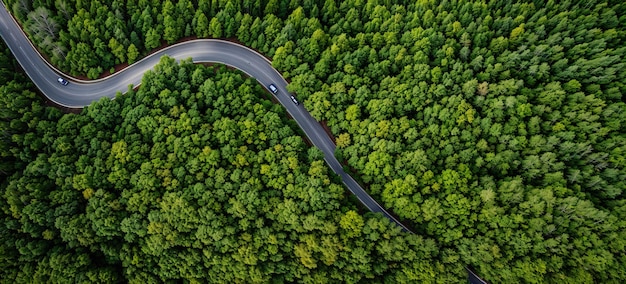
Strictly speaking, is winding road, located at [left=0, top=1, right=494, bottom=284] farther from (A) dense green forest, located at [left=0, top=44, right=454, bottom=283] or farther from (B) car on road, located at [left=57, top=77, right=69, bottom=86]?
(A) dense green forest, located at [left=0, top=44, right=454, bottom=283]

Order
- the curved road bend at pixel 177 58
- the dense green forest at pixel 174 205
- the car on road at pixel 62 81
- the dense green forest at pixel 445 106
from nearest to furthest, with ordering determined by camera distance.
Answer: the dense green forest at pixel 174 205 < the dense green forest at pixel 445 106 < the car on road at pixel 62 81 < the curved road bend at pixel 177 58

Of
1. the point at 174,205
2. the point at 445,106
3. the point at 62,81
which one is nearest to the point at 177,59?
the point at 62,81

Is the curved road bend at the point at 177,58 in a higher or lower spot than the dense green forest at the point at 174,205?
higher

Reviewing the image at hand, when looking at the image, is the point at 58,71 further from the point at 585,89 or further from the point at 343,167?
the point at 585,89

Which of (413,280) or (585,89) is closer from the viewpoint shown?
(413,280)

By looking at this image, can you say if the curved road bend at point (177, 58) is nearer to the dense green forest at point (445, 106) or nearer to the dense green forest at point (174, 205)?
the dense green forest at point (445, 106)

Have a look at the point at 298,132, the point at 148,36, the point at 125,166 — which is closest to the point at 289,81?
the point at 298,132

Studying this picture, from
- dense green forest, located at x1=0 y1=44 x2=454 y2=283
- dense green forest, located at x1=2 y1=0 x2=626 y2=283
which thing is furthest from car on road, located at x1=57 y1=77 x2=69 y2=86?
dense green forest, located at x1=0 y1=44 x2=454 y2=283

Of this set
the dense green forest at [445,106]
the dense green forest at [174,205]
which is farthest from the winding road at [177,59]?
the dense green forest at [174,205]
